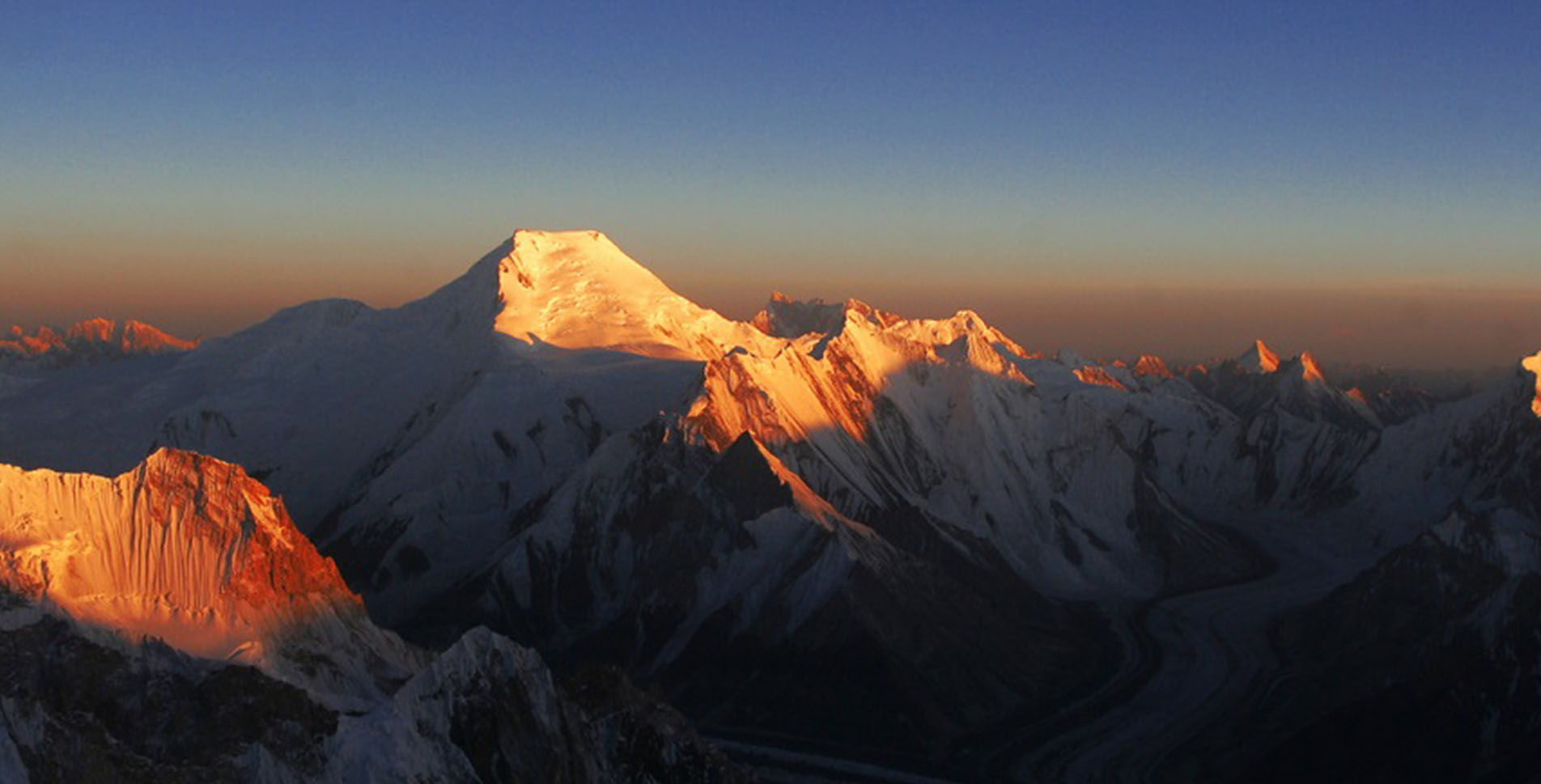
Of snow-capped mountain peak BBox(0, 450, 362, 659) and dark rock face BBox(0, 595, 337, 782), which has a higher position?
snow-capped mountain peak BBox(0, 450, 362, 659)

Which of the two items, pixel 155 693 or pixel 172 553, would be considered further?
pixel 172 553

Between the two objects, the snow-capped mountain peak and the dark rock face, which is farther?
the snow-capped mountain peak

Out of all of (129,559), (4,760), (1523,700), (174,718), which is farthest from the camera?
(1523,700)

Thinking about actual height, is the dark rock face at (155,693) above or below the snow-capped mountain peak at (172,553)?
below

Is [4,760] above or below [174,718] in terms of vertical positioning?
above

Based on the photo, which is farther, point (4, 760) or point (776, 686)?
point (776, 686)

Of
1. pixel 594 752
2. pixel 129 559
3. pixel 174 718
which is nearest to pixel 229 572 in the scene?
pixel 129 559

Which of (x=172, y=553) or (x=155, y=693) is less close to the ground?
(x=172, y=553)

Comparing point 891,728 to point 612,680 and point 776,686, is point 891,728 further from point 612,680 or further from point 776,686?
point 612,680

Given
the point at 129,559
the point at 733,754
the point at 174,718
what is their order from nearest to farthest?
the point at 174,718 → the point at 129,559 → the point at 733,754

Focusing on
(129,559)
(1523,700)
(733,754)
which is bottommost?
(733,754)

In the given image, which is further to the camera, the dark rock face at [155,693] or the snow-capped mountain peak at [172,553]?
the snow-capped mountain peak at [172,553]
